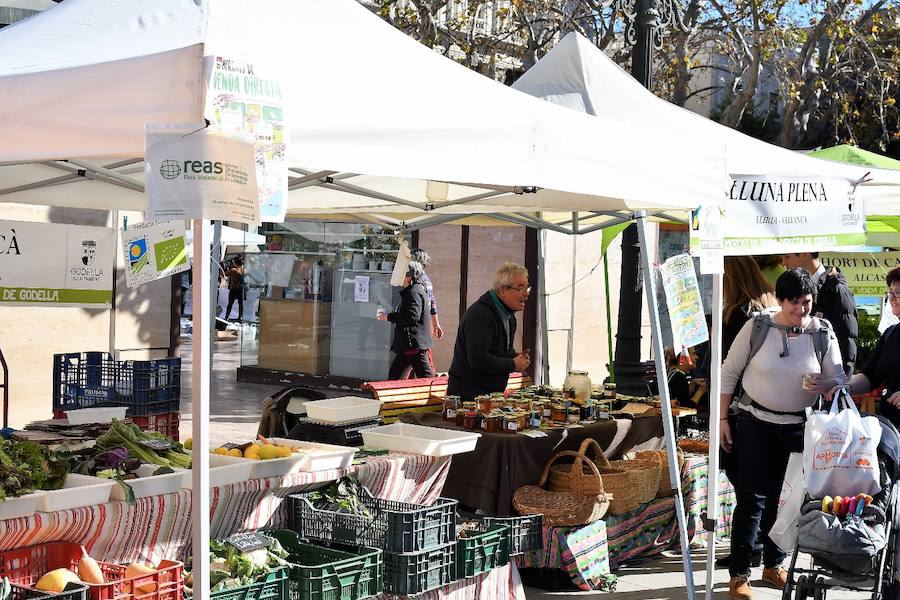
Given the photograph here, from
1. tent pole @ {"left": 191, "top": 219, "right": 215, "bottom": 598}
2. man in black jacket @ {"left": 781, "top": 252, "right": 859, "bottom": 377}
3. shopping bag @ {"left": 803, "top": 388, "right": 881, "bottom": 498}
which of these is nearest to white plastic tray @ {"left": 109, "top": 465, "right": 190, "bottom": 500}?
tent pole @ {"left": 191, "top": 219, "right": 215, "bottom": 598}

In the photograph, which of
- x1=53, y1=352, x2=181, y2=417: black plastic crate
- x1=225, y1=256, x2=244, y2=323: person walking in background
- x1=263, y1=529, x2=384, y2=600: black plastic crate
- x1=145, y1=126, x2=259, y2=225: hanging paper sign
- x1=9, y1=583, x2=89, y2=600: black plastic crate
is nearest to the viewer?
x1=145, y1=126, x2=259, y2=225: hanging paper sign

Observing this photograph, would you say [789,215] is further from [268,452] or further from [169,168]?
[169,168]

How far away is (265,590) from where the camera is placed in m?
4.30

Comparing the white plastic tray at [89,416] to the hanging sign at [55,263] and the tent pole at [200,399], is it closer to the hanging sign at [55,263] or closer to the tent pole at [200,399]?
the tent pole at [200,399]

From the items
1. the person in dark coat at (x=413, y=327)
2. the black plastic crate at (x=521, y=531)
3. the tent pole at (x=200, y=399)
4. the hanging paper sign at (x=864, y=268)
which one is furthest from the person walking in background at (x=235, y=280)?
the tent pole at (x=200, y=399)

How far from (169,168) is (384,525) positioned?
A: 2.19m

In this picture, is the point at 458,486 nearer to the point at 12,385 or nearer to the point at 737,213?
the point at 737,213

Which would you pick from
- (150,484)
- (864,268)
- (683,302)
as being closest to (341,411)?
(150,484)

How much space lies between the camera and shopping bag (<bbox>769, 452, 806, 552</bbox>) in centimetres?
600

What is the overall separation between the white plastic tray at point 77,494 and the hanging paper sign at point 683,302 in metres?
3.13

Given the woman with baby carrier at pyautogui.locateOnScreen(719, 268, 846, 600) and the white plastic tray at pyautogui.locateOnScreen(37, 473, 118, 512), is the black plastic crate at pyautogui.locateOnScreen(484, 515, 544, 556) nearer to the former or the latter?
the woman with baby carrier at pyautogui.locateOnScreen(719, 268, 846, 600)

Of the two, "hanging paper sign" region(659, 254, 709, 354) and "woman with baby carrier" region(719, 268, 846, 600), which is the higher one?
"hanging paper sign" region(659, 254, 709, 354)

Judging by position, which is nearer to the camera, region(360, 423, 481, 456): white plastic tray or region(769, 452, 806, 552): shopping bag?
region(360, 423, 481, 456): white plastic tray

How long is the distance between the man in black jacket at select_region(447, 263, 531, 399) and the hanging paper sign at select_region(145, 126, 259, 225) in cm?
432
